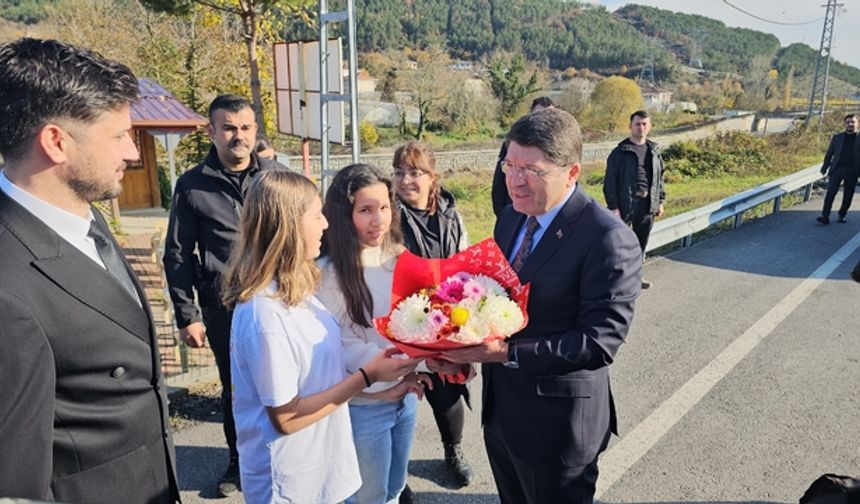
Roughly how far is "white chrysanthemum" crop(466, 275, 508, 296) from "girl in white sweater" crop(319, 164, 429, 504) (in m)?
0.54

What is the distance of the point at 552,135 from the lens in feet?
7.14

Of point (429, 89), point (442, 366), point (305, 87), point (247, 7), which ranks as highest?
point (247, 7)

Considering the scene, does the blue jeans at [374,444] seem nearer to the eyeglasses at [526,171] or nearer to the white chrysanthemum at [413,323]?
the white chrysanthemum at [413,323]

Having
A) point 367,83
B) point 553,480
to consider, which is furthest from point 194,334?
point 367,83

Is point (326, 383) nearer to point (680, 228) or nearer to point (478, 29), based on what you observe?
point (680, 228)

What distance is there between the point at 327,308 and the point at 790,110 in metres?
81.9

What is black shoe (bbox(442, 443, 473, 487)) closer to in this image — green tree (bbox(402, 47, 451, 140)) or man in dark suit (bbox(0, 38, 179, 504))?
man in dark suit (bbox(0, 38, 179, 504))

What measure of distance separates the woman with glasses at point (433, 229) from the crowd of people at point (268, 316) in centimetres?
4

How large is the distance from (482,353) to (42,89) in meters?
1.58

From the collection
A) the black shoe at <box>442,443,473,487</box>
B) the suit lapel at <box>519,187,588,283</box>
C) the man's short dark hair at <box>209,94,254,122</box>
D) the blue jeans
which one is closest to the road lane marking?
the black shoe at <box>442,443,473,487</box>

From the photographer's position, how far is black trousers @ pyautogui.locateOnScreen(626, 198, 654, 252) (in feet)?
23.5

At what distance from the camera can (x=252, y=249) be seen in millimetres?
2113

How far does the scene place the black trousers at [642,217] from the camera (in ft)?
23.5

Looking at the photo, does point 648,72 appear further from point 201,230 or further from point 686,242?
point 201,230
